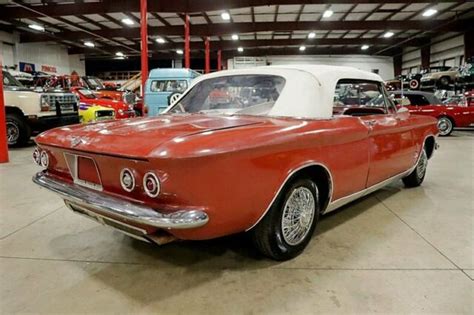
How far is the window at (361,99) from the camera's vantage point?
3422mm

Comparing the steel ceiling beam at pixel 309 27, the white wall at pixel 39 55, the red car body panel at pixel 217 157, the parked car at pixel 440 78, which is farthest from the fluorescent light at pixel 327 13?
the white wall at pixel 39 55

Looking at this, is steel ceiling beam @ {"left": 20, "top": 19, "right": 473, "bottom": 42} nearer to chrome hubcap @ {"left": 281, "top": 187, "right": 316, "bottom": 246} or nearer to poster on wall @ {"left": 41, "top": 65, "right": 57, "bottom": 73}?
poster on wall @ {"left": 41, "top": 65, "right": 57, "bottom": 73}

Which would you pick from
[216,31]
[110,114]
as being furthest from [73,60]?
[110,114]

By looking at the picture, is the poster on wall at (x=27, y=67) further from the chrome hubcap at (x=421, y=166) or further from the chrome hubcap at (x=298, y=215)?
the chrome hubcap at (x=298, y=215)

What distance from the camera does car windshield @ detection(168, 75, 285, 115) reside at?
2799mm

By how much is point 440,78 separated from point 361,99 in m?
14.7

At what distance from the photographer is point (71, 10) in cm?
1405

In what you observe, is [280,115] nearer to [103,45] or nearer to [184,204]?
[184,204]

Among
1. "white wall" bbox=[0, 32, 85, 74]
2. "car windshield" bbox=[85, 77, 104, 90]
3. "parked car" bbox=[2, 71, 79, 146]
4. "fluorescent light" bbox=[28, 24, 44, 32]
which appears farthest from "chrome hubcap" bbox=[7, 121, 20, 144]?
"white wall" bbox=[0, 32, 85, 74]

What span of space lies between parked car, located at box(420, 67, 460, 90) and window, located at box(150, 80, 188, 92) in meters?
13.2

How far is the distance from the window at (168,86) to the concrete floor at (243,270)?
7386 mm

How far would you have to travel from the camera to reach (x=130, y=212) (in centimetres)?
186

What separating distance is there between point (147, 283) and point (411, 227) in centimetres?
233

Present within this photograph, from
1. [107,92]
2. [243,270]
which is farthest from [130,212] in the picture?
[107,92]
